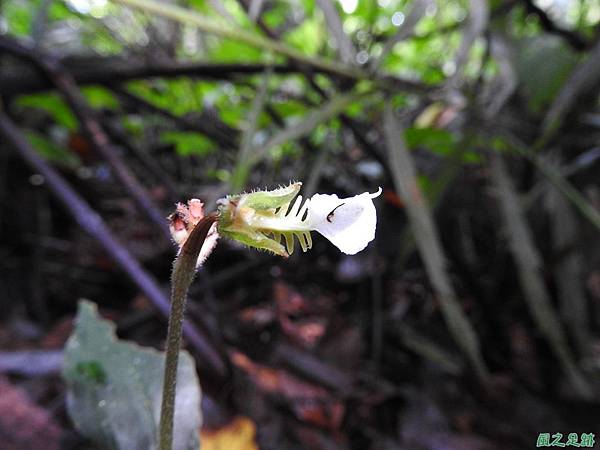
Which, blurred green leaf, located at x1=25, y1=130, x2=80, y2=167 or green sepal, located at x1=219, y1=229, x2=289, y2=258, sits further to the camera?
blurred green leaf, located at x1=25, y1=130, x2=80, y2=167

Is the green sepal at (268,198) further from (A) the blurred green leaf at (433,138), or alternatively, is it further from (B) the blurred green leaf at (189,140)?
(B) the blurred green leaf at (189,140)

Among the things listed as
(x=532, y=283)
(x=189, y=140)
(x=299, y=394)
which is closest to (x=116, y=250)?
(x=299, y=394)

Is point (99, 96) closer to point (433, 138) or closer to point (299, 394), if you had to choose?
point (433, 138)

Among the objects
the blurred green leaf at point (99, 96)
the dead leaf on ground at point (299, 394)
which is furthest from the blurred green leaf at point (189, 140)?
the dead leaf on ground at point (299, 394)

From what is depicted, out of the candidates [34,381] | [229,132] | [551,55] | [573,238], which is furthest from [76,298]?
[551,55]

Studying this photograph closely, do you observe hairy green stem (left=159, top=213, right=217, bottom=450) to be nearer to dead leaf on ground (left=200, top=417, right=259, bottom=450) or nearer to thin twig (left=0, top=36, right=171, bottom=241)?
dead leaf on ground (left=200, top=417, right=259, bottom=450)

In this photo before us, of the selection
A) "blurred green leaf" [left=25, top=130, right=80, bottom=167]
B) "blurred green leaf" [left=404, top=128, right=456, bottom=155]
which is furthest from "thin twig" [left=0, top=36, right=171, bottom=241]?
"blurred green leaf" [left=404, top=128, right=456, bottom=155]
